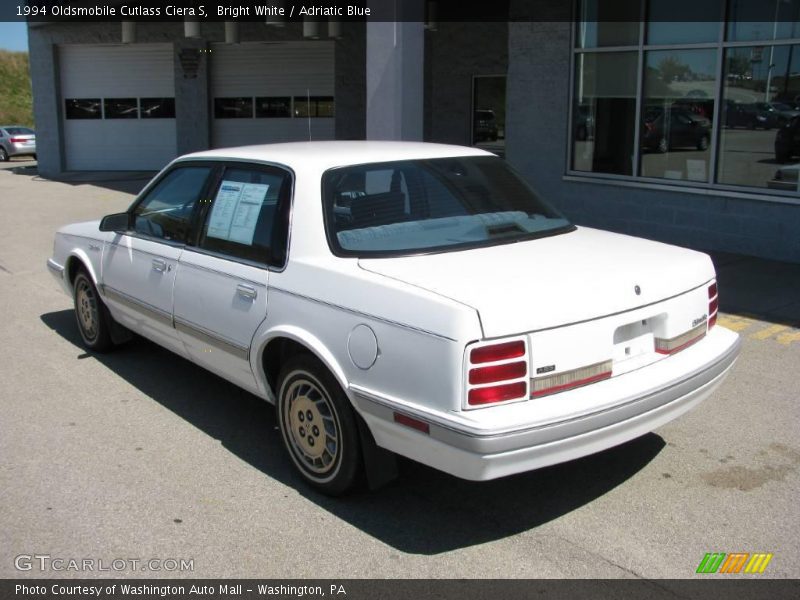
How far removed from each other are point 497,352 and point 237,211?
6.37ft

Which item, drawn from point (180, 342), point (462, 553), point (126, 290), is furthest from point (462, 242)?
point (126, 290)

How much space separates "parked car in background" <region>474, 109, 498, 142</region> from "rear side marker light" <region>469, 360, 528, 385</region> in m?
16.0

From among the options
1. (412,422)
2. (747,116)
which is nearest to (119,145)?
(747,116)

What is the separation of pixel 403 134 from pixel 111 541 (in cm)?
795

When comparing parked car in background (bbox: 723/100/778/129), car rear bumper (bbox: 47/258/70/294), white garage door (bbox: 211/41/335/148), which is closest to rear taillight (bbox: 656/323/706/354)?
car rear bumper (bbox: 47/258/70/294)

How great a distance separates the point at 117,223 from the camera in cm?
562

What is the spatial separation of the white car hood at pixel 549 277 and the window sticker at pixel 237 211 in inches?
33.7

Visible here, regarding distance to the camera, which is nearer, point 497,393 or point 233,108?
point 497,393

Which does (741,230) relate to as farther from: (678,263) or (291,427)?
(291,427)

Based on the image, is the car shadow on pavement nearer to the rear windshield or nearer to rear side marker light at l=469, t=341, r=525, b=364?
rear side marker light at l=469, t=341, r=525, b=364

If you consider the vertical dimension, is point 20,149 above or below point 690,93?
below

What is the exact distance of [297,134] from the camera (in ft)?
74.1

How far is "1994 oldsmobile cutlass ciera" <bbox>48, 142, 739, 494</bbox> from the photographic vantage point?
3.32m

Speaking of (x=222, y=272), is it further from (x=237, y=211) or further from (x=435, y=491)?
(x=435, y=491)
